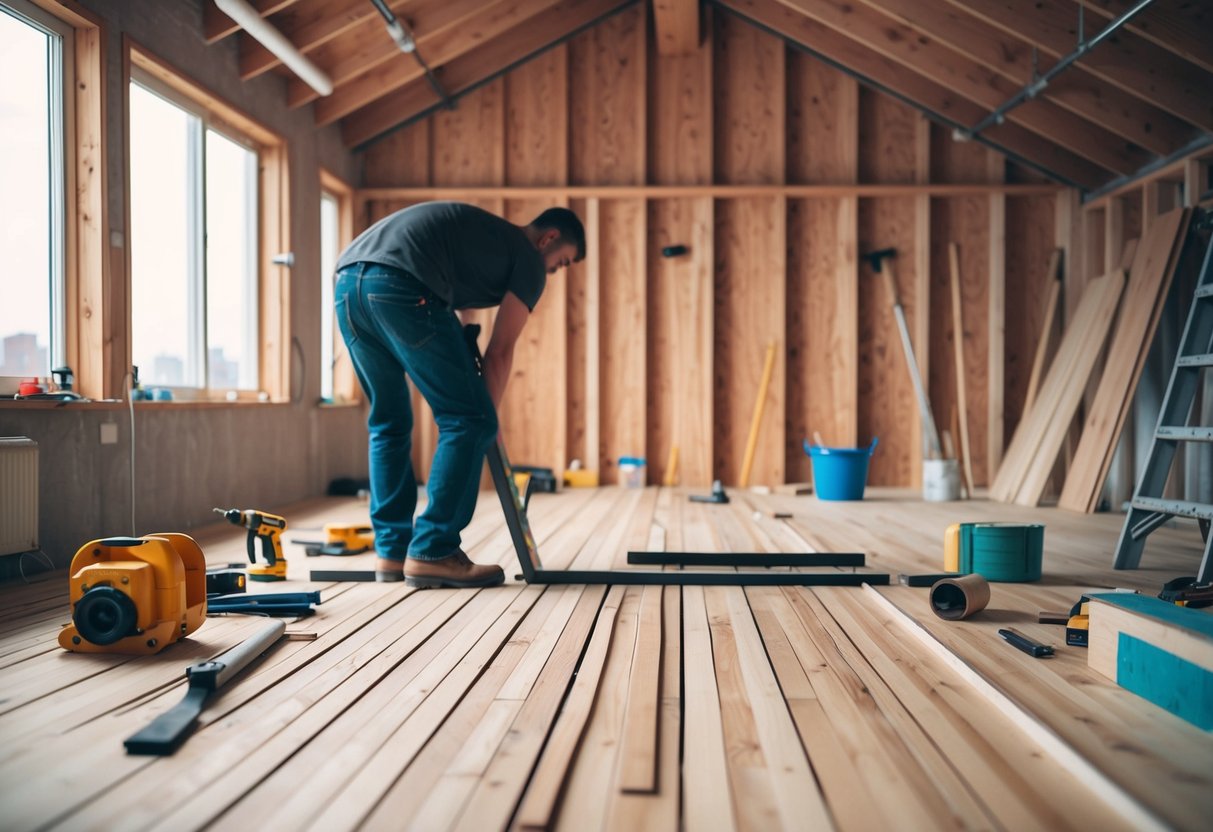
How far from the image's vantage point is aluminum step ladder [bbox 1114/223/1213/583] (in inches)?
128

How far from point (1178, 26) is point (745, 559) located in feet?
10.6

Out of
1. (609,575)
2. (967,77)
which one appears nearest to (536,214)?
(967,77)

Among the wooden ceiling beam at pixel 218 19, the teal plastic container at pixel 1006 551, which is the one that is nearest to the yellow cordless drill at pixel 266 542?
the teal plastic container at pixel 1006 551

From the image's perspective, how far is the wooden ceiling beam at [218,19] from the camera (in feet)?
14.1

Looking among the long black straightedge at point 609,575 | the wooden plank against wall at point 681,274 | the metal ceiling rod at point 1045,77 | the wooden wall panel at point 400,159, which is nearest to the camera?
the long black straightedge at point 609,575

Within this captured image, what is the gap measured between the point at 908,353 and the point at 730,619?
4.37 m

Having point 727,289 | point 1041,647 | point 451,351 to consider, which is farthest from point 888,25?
point 1041,647

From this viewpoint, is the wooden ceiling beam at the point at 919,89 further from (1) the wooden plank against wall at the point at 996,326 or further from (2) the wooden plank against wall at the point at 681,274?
(2) the wooden plank against wall at the point at 681,274

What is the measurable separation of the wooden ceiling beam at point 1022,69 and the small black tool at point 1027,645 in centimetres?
393

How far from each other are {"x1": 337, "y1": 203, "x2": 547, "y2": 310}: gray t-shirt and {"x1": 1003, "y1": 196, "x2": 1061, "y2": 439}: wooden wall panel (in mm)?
4865

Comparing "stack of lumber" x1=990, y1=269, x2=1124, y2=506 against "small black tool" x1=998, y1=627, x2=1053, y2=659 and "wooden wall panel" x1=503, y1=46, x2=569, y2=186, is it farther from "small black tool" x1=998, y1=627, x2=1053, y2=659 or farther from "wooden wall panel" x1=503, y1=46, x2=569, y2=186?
"wooden wall panel" x1=503, y1=46, x2=569, y2=186

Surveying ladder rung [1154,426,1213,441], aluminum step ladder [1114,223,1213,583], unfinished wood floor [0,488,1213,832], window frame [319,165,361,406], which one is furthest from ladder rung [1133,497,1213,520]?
window frame [319,165,361,406]

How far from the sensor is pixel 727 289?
657 centimetres

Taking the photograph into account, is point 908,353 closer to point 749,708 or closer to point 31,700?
point 749,708
